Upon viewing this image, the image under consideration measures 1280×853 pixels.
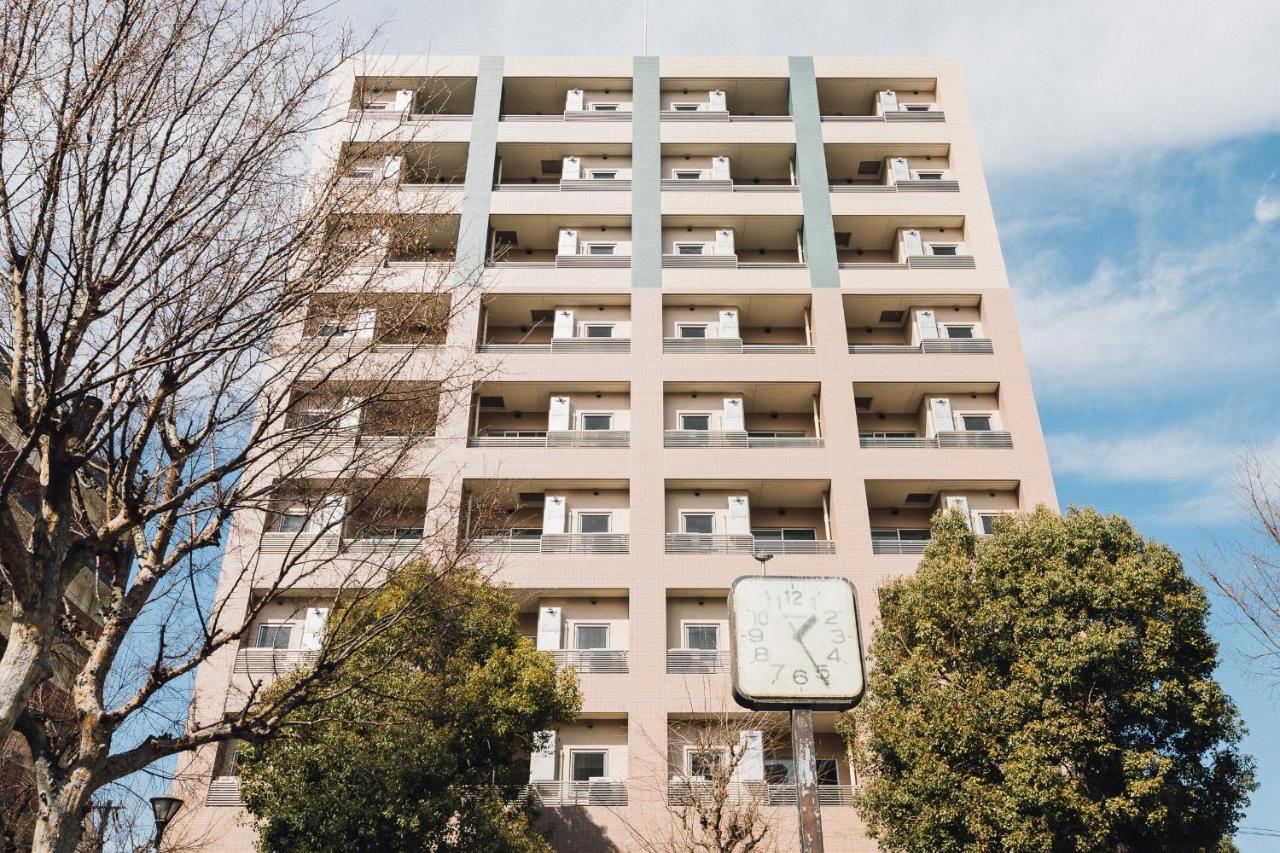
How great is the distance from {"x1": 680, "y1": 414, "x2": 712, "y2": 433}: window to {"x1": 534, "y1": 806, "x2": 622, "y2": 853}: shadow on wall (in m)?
11.6

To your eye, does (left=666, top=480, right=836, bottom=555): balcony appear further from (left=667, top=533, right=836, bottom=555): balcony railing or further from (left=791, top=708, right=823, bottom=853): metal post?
(left=791, top=708, right=823, bottom=853): metal post

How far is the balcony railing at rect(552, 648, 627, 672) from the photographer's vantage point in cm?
2316

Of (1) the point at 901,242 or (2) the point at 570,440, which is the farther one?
(1) the point at 901,242

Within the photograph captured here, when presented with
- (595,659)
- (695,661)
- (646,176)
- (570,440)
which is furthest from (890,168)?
(595,659)

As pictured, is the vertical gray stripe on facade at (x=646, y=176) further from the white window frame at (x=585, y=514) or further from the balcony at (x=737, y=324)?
the white window frame at (x=585, y=514)

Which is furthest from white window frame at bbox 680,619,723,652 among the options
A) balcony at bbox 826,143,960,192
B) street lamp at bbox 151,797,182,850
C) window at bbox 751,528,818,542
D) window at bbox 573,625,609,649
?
balcony at bbox 826,143,960,192

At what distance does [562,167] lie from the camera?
32844 mm

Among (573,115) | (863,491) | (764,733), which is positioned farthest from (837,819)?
(573,115)

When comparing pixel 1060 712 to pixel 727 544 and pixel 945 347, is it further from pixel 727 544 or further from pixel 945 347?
pixel 945 347

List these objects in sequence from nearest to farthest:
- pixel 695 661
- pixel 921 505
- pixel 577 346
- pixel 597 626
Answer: pixel 695 661, pixel 597 626, pixel 921 505, pixel 577 346

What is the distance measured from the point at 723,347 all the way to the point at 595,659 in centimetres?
1067

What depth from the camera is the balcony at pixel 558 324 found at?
93.1 feet

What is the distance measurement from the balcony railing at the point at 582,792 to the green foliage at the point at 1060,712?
6.52 m

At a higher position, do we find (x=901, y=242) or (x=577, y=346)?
(x=901, y=242)
